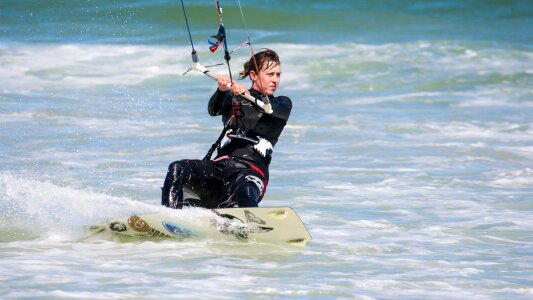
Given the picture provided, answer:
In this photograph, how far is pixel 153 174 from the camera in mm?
9281

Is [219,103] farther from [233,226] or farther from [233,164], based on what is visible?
[233,226]

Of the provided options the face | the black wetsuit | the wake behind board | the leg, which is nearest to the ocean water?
the wake behind board

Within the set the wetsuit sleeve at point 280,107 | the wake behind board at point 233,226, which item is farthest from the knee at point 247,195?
the wetsuit sleeve at point 280,107

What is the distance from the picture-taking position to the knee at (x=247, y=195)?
6500 millimetres

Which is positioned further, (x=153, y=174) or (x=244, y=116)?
(x=153, y=174)

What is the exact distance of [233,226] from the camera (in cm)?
643

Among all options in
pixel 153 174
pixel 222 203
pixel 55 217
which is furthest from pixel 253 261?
pixel 153 174

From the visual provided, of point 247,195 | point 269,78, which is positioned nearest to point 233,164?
point 247,195

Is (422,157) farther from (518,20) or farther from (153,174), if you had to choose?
(518,20)

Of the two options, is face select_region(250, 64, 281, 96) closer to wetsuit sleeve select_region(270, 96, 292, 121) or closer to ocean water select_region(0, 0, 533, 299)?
wetsuit sleeve select_region(270, 96, 292, 121)

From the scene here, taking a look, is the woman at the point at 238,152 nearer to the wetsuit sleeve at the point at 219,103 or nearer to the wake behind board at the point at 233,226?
the wetsuit sleeve at the point at 219,103

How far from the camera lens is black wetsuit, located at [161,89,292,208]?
659 cm

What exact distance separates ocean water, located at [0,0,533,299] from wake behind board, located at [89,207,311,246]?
72mm

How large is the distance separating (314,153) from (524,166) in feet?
6.89
